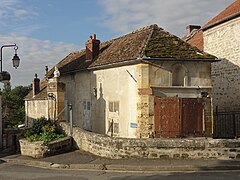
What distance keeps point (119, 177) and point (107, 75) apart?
8.98 metres

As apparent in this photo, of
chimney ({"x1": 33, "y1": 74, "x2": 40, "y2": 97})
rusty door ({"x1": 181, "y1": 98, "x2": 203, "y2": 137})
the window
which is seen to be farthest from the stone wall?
chimney ({"x1": 33, "y1": 74, "x2": 40, "y2": 97})

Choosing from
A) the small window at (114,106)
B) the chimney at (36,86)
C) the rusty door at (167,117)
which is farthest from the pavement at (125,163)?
the chimney at (36,86)

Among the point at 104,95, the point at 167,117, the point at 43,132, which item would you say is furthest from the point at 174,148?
the point at 104,95

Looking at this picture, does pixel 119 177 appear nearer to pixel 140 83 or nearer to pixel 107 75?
pixel 140 83

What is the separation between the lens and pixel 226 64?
21.8m

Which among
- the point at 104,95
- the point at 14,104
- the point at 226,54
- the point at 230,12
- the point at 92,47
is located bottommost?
the point at 14,104

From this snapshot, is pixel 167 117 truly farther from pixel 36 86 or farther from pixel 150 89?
pixel 36 86

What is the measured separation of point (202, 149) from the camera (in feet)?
Answer: 38.5

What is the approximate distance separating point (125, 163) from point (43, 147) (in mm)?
4213

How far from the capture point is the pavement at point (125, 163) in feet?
35.4

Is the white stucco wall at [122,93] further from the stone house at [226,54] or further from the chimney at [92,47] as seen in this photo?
the stone house at [226,54]

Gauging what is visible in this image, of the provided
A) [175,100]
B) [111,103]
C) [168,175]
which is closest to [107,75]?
[111,103]

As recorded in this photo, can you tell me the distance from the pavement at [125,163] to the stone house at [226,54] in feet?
35.4

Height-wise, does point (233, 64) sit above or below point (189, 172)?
above
